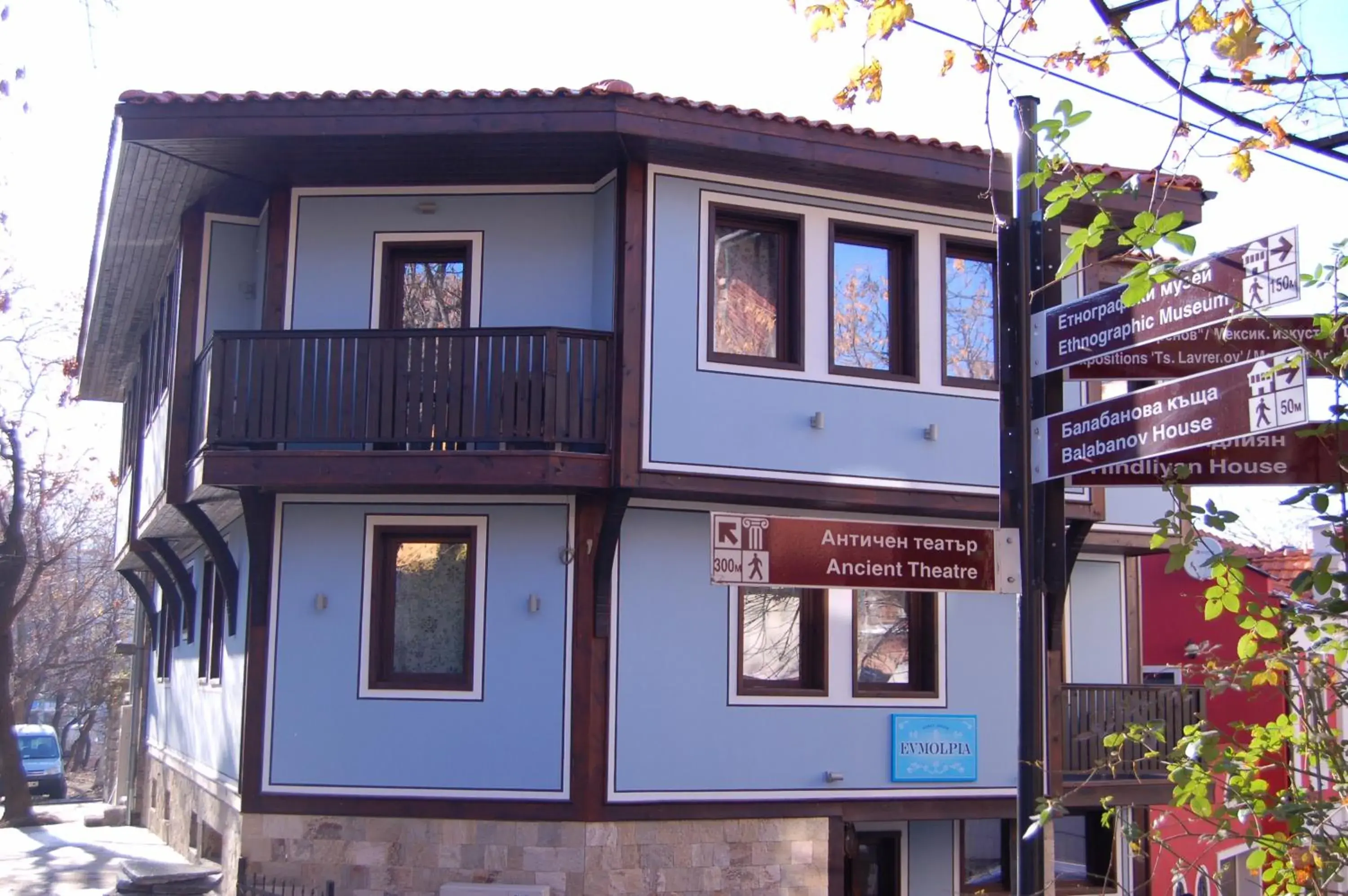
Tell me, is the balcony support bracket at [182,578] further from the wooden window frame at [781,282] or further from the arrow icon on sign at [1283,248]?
the arrow icon on sign at [1283,248]

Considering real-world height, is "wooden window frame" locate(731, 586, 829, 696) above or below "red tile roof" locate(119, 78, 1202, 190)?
below

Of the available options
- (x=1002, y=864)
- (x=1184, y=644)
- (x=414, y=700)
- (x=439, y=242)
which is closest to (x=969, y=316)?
(x=439, y=242)

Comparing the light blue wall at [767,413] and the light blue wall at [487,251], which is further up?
the light blue wall at [487,251]

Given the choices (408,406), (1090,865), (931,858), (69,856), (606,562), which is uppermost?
(408,406)

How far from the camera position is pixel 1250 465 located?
566 cm

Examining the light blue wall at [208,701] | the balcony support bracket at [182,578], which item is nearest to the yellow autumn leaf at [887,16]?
the light blue wall at [208,701]

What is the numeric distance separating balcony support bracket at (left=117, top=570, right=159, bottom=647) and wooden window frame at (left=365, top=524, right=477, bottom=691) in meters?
10.5

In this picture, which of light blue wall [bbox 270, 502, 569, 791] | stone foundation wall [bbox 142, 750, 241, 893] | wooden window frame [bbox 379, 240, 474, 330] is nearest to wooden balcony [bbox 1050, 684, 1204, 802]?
light blue wall [bbox 270, 502, 569, 791]

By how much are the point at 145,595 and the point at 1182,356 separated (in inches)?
766

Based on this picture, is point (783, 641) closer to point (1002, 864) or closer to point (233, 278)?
point (1002, 864)

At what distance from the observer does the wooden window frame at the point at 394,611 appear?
41.1 feet

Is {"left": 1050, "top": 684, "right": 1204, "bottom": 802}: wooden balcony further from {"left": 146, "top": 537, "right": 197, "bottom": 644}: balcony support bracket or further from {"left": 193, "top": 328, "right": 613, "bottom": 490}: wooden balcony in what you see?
{"left": 146, "top": 537, "right": 197, "bottom": 644}: balcony support bracket

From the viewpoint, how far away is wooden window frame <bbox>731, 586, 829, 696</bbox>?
12984 millimetres

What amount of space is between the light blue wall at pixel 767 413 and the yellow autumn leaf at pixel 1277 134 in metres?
7.29
